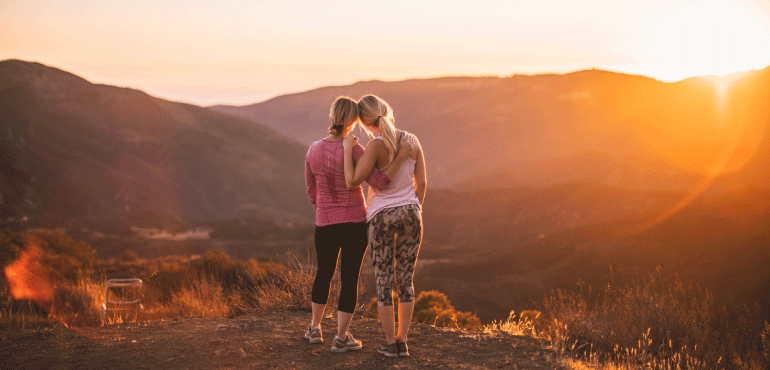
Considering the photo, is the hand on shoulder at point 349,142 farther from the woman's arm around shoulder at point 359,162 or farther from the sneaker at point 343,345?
the sneaker at point 343,345

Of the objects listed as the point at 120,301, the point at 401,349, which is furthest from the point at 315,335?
the point at 120,301

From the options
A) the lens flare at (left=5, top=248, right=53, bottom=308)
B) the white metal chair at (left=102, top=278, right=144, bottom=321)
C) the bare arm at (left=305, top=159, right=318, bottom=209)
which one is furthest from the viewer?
the lens flare at (left=5, top=248, right=53, bottom=308)

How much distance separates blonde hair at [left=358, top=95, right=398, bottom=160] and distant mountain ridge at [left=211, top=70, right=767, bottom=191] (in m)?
74.1

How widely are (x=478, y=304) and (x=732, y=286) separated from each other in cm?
1154

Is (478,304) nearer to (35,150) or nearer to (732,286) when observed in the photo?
(732,286)

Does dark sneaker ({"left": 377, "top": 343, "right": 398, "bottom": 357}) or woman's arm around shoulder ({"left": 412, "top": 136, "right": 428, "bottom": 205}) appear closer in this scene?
woman's arm around shoulder ({"left": 412, "top": 136, "right": 428, "bottom": 205})

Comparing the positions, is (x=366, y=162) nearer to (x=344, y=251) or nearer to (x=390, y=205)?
(x=390, y=205)

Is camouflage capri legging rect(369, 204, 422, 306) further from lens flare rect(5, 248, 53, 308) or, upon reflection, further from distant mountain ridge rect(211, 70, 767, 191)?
distant mountain ridge rect(211, 70, 767, 191)

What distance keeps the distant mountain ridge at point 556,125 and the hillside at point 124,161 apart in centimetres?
3642

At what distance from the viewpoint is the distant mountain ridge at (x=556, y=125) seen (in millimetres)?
81938

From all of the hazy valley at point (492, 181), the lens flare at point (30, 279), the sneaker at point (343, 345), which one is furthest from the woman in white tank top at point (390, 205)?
the hazy valley at point (492, 181)

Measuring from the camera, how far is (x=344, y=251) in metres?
4.07

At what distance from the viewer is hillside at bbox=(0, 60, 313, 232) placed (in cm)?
6438

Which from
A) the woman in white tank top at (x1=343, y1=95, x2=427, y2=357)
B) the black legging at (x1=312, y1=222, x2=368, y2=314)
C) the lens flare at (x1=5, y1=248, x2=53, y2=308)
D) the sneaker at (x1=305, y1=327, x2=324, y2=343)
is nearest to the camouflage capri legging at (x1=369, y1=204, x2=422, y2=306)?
the woman in white tank top at (x1=343, y1=95, x2=427, y2=357)
